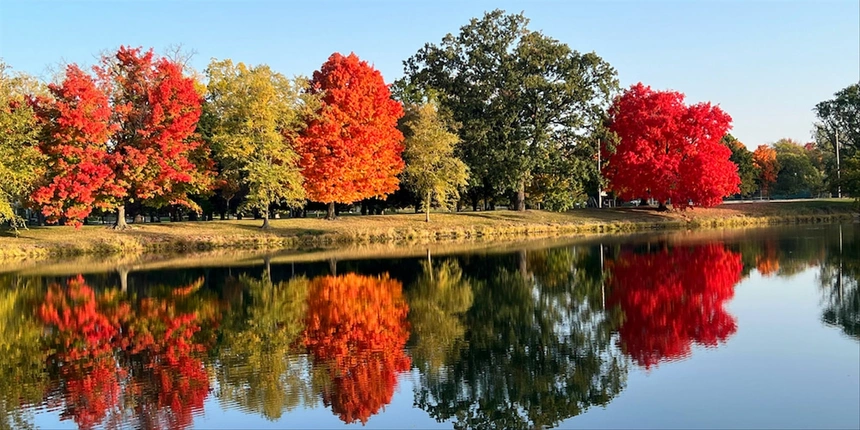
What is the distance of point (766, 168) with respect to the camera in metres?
111

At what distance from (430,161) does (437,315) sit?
36.3 metres

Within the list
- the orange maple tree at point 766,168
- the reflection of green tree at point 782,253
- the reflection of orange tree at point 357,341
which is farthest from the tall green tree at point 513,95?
the orange maple tree at point 766,168

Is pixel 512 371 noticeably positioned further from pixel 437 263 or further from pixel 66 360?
pixel 437 263

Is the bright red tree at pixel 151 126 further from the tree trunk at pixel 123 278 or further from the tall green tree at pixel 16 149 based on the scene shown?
the tree trunk at pixel 123 278

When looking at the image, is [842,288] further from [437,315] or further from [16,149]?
[16,149]

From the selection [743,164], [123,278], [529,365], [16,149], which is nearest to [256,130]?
[16,149]

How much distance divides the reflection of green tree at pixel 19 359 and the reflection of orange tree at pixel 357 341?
4.49m

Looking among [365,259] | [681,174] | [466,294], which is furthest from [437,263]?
[681,174]

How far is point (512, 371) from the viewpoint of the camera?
42.2ft

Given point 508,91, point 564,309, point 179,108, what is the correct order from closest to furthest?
1. point 564,309
2. point 179,108
3. point 508,91

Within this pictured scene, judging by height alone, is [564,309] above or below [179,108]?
below

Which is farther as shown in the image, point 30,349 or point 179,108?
point 179,108

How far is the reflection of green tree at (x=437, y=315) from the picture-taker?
1430cm

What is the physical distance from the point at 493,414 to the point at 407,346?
4.52 meters
